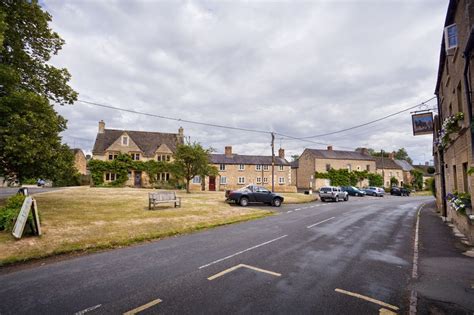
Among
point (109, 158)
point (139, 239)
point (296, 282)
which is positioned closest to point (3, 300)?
point (139, 239)

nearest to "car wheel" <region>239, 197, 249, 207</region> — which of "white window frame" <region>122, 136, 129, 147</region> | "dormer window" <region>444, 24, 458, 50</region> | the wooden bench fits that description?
the wooden bench

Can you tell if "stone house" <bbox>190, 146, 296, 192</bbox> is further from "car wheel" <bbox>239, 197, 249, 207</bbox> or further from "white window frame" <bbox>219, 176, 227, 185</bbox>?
"car wheel" <bbox>239, 197, 249, 207</bbox>

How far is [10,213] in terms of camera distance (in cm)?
845

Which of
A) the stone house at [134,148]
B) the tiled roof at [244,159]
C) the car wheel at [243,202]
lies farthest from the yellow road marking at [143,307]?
the tiled roof at [244,159]

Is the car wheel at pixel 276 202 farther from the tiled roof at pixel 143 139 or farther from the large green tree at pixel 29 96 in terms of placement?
the tiled roof at pixel 143 139

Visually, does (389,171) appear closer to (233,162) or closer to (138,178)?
(233,162)

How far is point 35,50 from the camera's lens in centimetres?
1300

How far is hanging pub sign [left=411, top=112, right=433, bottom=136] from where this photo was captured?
1356cm

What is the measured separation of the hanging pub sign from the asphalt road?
842cm

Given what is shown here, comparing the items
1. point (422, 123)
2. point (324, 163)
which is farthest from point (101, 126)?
point (422, 123)

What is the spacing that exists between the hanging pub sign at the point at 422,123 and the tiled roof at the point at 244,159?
108 feet

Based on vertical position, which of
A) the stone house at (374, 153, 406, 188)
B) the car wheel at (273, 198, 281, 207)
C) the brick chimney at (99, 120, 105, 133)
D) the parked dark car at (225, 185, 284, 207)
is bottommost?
the car wheel at (273, 198, 281, 207)

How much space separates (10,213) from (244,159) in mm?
39673

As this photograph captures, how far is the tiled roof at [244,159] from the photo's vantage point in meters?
45.1
